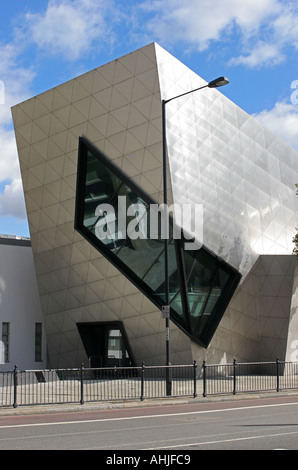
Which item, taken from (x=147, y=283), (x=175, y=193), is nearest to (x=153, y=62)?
(x=175, y=193)

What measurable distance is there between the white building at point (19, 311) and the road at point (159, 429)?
63.4ft

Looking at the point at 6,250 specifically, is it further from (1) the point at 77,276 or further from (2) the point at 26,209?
(1) the point at 77,276

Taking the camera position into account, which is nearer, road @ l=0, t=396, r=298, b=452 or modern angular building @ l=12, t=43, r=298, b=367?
road @ l=0, t=396, r=298, b=452

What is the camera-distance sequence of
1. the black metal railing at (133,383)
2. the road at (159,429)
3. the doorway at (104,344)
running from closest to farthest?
the road at (159,429), the black metal railing at (133,383), the doorway at (104,344)

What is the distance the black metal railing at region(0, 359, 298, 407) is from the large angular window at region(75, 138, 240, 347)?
4.94 meters

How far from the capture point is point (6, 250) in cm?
3722

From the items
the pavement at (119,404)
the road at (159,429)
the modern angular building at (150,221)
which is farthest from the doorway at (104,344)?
the road at (159,429)

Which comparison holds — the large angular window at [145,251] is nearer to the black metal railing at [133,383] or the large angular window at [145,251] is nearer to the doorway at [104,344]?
the doorway at [104,344]

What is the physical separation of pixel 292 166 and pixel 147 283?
13028 mm

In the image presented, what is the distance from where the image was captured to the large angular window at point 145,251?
29.9 meters

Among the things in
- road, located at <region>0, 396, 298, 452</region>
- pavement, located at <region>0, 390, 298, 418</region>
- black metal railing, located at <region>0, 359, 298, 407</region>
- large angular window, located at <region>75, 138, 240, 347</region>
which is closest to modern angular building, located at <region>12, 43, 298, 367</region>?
large angular window, located at <region>75, 138, 240, 347</region>

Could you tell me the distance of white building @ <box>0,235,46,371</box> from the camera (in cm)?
3641

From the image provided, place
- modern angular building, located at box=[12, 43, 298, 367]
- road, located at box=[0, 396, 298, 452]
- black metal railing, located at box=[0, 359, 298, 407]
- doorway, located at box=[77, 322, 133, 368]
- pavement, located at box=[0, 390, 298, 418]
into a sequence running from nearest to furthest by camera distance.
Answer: road, located at box=[0, 396, 298, 452] → pavement, located at box=[0, 390, 298, 418] → black metal railing, located at box=[0, 359, 298, 407] → modern angular building, located at box=[12, 43, 298, 367] → doorway, located at box=[77, 322, 133, 368]

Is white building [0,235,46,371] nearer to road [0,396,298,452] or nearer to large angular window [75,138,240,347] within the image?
large angular window [75,138,240,347]
